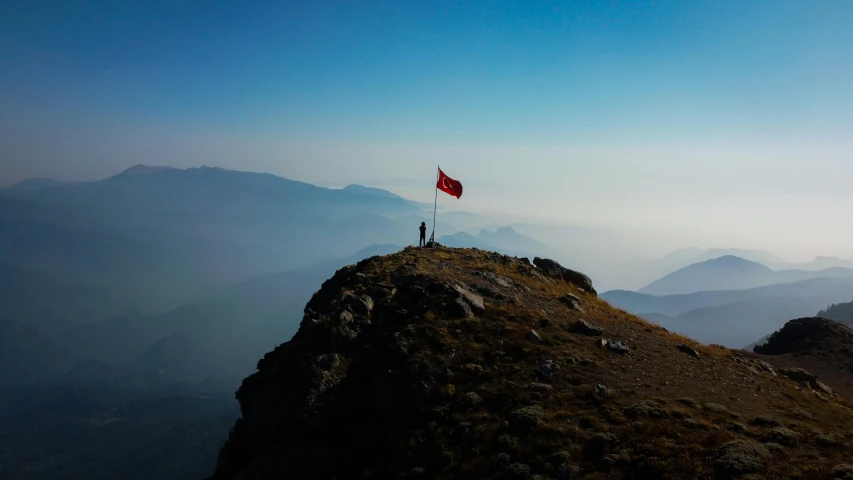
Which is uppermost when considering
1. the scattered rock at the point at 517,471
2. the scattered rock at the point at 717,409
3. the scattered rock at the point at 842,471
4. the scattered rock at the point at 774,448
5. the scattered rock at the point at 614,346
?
the scattered rock at the point at 614,346

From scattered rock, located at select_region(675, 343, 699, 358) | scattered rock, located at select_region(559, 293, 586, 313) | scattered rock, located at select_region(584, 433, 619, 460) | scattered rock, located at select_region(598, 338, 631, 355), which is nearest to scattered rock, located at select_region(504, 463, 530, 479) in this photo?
scattered rock, located at select_region(584, 433, 619, 460)

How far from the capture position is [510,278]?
37125 mm

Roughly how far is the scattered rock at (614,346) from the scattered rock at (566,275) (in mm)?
15930

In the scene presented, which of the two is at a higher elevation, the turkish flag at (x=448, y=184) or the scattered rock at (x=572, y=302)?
the turkish flag at (x=448, y=184)

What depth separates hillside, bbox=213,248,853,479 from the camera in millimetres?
17266

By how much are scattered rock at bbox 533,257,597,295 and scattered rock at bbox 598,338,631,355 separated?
15.9m

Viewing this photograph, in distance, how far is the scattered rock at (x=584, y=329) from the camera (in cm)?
2805

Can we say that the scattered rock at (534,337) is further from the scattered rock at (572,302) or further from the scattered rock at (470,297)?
the scattered rock at (572,302)

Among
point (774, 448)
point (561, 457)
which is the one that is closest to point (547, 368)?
point (561, 457)

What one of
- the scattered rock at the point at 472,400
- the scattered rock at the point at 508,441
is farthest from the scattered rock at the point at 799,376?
the scattered rock at the point at 472,400

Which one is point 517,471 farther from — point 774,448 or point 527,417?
point 774,448

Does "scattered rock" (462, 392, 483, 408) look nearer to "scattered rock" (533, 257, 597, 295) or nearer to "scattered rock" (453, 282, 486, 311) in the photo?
"scattered rock" (453, 282, 486, 311)

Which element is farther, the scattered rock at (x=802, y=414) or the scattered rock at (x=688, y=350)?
the scattered rock at (x=688, y=350)

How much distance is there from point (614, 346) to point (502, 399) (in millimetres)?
9064
